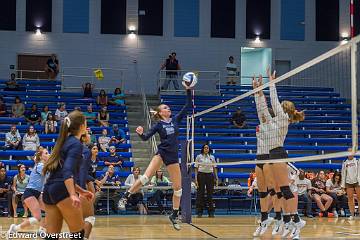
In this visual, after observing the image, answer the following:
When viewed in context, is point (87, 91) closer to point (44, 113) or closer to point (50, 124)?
point (44, 113)

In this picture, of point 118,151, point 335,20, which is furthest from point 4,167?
point 335,20

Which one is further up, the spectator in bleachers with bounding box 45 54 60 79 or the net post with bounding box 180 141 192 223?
the spectator in bleachers with bounding box 45 54 60 79

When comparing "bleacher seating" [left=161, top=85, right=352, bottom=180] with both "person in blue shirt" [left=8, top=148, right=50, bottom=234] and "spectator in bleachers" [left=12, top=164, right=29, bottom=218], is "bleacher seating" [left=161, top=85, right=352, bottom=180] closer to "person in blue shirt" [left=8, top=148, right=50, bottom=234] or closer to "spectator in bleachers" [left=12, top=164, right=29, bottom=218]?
"spectator in bleachers" [left=12, top=164, right=29, bottom=218]

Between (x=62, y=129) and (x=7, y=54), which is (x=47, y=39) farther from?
(x=62, y=129)

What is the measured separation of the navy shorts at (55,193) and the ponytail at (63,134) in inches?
6.3

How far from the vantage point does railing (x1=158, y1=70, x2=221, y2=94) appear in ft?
82.2

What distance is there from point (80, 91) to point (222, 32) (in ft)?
22.3

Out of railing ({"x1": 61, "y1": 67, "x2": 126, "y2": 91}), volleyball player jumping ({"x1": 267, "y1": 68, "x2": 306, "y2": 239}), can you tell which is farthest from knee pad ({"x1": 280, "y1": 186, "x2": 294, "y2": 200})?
railing ({"x1": 61, "y1": 67, "x2": 126, "y2": 91})

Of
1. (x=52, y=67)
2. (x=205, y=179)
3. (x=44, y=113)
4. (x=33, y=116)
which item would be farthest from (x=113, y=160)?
(x=52, y=67)

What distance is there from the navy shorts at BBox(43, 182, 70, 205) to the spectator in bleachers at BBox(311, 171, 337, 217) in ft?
41.4

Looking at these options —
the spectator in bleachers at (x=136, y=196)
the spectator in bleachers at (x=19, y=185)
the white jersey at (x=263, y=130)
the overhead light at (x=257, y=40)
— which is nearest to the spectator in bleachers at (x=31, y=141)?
the spectator in bleachers at (x=19, y=185)

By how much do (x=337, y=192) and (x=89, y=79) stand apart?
1212cm

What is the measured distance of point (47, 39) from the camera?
26.2 m

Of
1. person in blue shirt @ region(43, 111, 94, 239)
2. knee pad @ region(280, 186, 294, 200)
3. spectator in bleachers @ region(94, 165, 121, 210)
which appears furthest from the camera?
spectator in bleachers @ region(94, 165, 121, 210)
